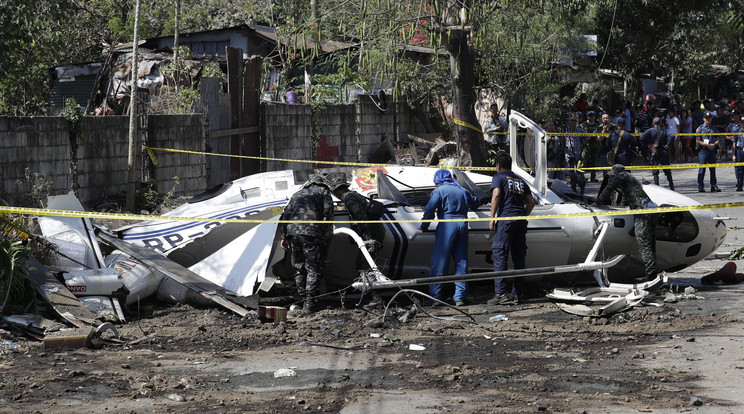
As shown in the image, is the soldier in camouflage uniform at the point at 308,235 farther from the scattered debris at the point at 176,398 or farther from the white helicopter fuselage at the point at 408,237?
the scattered debris at the point at 176,398

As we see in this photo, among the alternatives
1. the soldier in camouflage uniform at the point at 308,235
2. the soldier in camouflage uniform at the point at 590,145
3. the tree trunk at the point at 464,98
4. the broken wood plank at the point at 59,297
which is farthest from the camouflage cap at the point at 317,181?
the soldier in camouflage uniform at the point at 590,145

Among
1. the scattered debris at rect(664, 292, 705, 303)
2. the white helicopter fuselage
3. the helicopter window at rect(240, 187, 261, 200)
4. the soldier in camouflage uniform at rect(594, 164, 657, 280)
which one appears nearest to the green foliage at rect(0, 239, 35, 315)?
the white helicopter fuselage

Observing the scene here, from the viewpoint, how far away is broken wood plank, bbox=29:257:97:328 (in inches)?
305

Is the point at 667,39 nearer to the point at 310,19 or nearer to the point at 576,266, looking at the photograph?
the point at 310,19

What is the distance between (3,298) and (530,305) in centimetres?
538

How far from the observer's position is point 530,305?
955cm

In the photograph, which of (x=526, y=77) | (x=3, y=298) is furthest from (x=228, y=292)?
(x=526, y=77)

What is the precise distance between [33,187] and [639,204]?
27.3 feet

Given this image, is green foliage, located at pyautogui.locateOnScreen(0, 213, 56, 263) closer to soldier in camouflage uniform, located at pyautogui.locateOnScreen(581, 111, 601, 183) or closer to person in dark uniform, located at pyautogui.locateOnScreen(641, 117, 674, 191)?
person in dark uniform, located at pyautogui.locateOnScreen(641, 117, 674, 191)

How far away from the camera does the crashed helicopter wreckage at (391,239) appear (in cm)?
912

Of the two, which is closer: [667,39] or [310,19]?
[310,19]

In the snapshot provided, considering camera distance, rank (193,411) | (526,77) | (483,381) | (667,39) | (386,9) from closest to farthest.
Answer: (193,411)
(483,381)
(386,9)
(526,77)
(667,39)

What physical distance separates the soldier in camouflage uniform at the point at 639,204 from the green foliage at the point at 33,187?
306 inches

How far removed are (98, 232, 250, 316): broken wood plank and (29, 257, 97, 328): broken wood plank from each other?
1.08m
